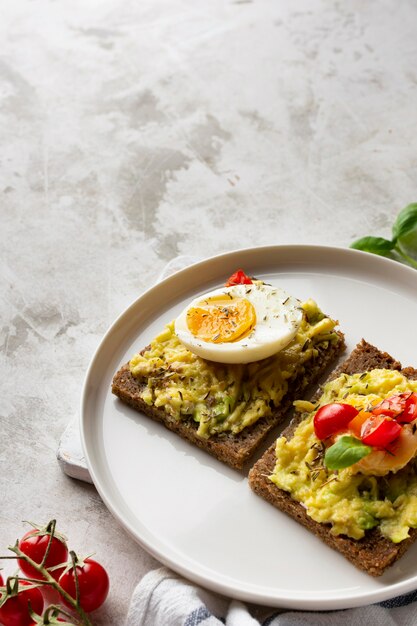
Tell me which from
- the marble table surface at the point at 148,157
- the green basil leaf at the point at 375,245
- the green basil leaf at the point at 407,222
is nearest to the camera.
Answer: the marble table surface at the point at 148,157

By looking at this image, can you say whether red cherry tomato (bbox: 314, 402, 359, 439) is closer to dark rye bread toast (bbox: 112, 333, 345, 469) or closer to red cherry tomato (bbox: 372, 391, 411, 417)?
red cherry tomato (bbox: 372, 391, 411, 417)

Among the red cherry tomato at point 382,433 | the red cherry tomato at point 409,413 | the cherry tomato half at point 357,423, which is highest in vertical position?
the red cherry tomato at point 409,413

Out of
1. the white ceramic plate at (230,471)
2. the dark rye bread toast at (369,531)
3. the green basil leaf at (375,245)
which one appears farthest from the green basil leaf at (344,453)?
the green basil leaf at (375,245)

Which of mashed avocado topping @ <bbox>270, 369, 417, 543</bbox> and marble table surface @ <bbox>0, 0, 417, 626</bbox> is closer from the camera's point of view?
mashed avocado topping @ <bbox>270, 369, 417, 543</bbox>

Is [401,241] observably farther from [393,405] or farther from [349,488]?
[349,488]

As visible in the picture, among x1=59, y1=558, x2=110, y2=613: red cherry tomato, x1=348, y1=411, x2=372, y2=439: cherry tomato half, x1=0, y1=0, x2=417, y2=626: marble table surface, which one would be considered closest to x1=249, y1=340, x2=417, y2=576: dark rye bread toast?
x1=348, y1=411, x2=372, y2=439: cherry tomato half

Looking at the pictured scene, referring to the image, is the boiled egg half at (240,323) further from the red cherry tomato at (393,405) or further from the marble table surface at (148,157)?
the marble table surface at (148,157)
